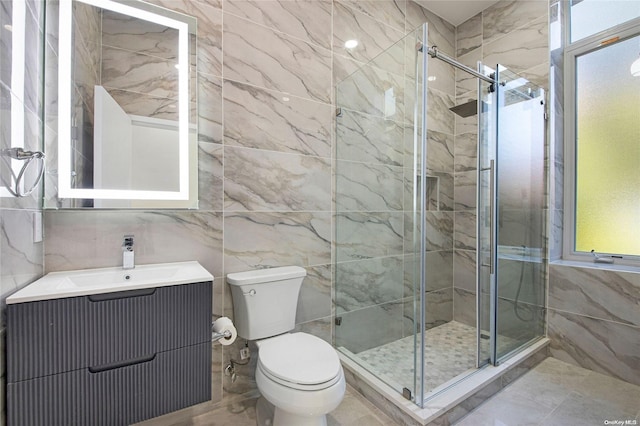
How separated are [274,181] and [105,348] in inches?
44.8

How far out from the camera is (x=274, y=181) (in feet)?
6.01

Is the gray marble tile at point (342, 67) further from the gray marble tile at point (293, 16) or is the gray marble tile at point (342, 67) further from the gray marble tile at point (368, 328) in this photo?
the gray marble tile at point (368, 328)

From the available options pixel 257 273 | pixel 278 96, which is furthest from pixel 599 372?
pixel 278 96

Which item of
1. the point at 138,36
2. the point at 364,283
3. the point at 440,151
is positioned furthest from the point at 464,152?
the point at 138,36

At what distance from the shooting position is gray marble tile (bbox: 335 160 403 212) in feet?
6.03

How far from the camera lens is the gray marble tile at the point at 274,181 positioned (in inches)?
67.2

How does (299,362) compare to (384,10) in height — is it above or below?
below

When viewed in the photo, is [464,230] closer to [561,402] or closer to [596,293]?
[596,293]

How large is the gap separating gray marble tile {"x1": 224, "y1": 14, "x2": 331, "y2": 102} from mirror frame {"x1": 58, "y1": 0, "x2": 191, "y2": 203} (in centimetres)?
25

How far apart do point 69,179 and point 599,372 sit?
3269 millimetres

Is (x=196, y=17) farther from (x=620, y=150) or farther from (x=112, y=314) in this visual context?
(x=620, y=150)

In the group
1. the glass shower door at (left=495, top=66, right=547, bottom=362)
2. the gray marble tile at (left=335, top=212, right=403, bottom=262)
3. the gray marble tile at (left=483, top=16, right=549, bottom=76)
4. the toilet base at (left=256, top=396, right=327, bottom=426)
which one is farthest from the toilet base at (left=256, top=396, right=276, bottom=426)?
the gray marble tile at (left=483, top=16, right=549, bottom=76)

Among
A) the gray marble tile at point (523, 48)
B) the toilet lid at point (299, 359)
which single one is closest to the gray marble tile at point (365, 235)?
the toilet lid at point (299, 359)

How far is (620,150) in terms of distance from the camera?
206 centimetres
